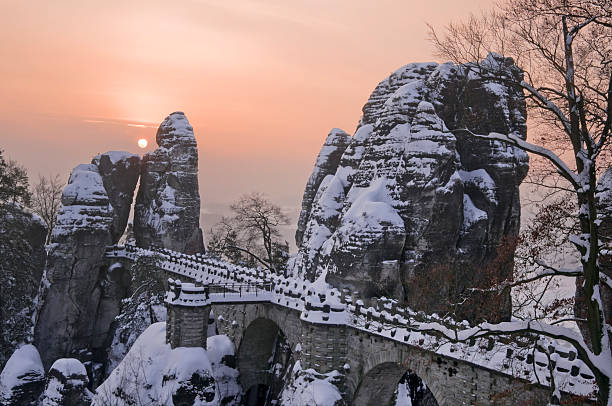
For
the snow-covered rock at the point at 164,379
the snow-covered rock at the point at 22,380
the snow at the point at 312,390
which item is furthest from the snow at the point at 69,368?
the snow at the point at 312,390

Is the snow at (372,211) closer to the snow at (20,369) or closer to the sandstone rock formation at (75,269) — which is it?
the snow at (20,369)

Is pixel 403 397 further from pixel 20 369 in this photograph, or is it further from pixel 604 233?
pixel 20 369

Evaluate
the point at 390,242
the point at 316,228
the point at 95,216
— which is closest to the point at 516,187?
the point at 390,242

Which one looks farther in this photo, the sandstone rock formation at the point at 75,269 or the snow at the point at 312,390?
the sandstone rock formation at the point at 75,269

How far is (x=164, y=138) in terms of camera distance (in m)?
47.7

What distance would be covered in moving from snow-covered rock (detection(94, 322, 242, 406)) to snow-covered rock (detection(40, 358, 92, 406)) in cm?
319

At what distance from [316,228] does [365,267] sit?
8.86 metres

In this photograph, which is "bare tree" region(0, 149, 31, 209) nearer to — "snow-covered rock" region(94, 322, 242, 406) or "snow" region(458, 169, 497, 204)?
"snow-covered rock" region(94, 322, 242, 406)

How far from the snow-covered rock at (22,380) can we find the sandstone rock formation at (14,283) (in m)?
4.26

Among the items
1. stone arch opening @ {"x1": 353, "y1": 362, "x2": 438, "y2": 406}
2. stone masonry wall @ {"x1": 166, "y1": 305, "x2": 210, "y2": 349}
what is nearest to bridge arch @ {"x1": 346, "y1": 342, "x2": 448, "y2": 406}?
stone arch opening @ {"x1": 353, "y1": 362, "x2": 438, "y2": 406}

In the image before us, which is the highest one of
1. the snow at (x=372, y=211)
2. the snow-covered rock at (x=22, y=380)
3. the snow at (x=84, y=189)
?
the snow at (x=84, y=189)

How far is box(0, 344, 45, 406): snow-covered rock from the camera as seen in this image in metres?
28.0

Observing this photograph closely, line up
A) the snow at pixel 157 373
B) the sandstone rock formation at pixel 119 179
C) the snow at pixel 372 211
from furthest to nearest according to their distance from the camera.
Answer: the sandstone rock formation at pixel 119 179
the snow at pixel 372 211
the snow at pixel 157 373

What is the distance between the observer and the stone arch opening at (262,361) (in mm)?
27047
